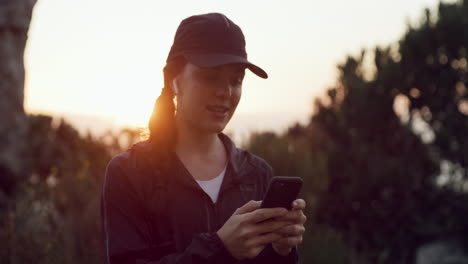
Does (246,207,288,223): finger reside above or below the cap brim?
below

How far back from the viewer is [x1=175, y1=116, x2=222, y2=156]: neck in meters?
2.46

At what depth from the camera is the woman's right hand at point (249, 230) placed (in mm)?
1954

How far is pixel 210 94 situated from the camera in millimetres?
2303

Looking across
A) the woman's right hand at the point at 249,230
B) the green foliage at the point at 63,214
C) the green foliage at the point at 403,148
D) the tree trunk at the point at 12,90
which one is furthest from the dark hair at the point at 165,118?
the green foliage at the point at 403,148

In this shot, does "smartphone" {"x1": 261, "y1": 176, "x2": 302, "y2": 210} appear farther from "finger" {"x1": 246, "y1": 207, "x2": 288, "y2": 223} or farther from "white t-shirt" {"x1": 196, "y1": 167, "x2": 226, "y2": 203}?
"white t-shirt" {"x1": 196, "y1": 167, "x2": 226, "y2": 203}

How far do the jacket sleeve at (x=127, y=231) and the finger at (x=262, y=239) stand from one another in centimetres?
16

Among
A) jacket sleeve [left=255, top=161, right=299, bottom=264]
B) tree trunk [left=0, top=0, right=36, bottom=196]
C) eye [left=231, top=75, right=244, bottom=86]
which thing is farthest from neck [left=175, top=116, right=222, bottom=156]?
tree trunk [left=0, top=0, right=36, bottom=196]

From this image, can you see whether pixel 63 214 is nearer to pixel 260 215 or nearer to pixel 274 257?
pixel 274 257

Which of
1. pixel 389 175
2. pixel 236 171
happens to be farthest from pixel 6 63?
pixel 236 171

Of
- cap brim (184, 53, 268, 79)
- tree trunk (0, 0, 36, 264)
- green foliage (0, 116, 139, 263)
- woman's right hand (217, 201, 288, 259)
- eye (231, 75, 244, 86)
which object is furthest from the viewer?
tree trunk (0, 0, 36, 264)

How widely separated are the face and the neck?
0.17ft

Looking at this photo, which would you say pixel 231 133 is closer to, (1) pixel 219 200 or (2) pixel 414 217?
(2) pixel 414 217

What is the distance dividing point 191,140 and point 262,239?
654 mm

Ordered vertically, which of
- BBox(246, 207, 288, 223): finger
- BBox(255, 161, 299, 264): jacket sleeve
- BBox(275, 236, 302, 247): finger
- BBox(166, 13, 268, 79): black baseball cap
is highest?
BBox(166, 13, 268, 79): black baseball cap
